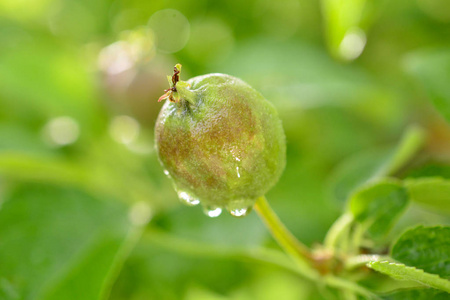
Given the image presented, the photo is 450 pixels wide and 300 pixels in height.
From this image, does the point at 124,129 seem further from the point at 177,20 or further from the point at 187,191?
the point at 187,191

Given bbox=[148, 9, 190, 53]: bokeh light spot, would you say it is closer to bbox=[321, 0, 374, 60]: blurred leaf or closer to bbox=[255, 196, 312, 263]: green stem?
bbox=[321, 0, 374, 60]: blurred leaf

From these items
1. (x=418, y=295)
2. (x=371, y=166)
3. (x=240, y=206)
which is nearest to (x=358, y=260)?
(x=418, y=295)

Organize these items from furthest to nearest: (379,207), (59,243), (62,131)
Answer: (62,131), (59,243), (379,207)

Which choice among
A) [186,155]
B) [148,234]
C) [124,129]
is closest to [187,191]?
[186,155]

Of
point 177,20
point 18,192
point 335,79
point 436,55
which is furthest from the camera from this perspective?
point 177,20

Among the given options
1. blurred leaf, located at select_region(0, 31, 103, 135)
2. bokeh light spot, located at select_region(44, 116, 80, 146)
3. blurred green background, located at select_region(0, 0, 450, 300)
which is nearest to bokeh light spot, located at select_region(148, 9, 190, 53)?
blurred green background, located at select_region(0, 0, 450, 300)

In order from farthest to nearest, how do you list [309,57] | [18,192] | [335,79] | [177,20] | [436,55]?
[177,20] < [309,57] < [335,79] < [18,192] < [436,55]

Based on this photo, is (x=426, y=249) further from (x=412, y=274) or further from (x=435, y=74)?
(x=435, y=74)
